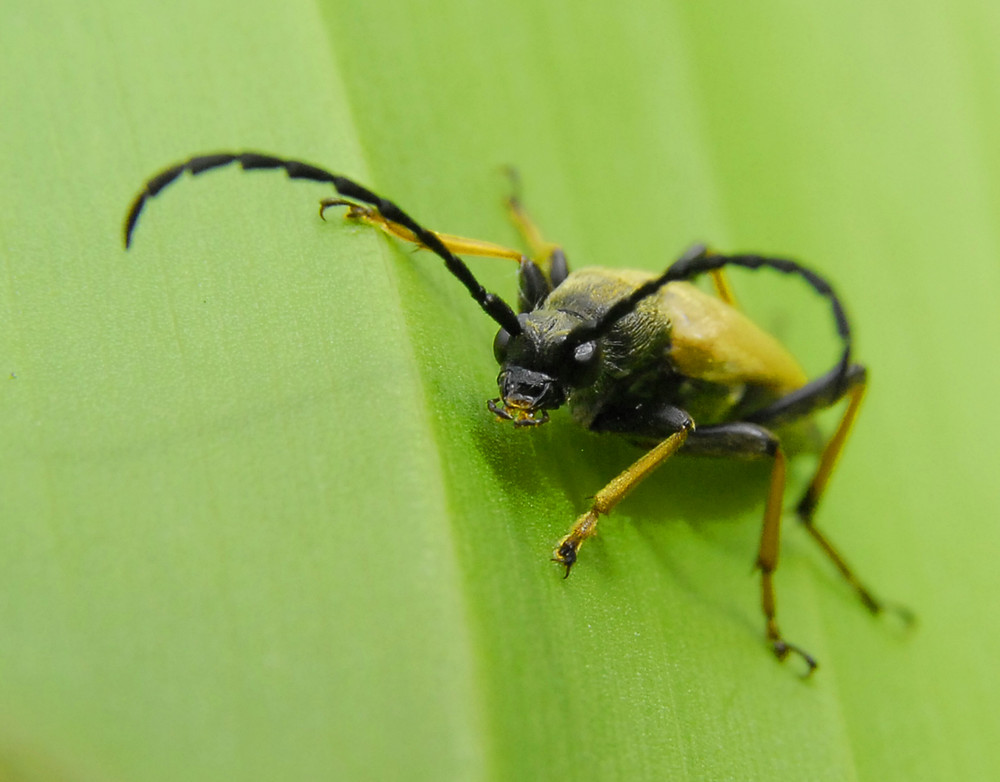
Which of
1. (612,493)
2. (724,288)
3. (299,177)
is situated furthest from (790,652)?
(299,177)

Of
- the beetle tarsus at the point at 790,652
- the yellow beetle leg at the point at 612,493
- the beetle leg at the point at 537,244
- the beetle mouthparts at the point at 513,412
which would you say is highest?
the beetle leg at the point at 537,244

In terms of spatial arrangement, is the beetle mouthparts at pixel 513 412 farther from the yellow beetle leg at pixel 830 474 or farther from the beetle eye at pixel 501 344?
the yellow beetle leg at pixel 830 474

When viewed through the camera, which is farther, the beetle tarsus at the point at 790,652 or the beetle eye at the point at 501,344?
the beetle tarsus at the point at 790,652

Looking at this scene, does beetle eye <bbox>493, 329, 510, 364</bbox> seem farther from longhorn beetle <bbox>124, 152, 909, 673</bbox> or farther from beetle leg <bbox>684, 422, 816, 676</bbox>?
beetle leg <bbox>684, 422, 816, 676</bbox>

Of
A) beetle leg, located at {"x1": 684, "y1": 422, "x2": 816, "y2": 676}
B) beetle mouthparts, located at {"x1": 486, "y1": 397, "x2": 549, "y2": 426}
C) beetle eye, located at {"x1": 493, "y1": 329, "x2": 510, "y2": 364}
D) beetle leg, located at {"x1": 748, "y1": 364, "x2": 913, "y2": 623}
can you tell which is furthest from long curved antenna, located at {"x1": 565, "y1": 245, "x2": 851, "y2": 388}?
beetle leg, located at {"x1": 748, "y1": 364, "x2": 913, "y2": 623}

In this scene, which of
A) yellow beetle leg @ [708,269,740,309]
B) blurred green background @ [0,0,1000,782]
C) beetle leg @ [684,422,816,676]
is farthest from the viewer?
yellow beetle leg @ [708,269,740,309]

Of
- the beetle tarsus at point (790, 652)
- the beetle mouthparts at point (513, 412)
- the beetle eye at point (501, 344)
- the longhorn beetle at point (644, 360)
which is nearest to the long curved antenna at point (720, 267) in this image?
the longhorn beetle at point (644, 360)

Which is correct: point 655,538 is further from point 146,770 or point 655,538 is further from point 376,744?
point 146,770
